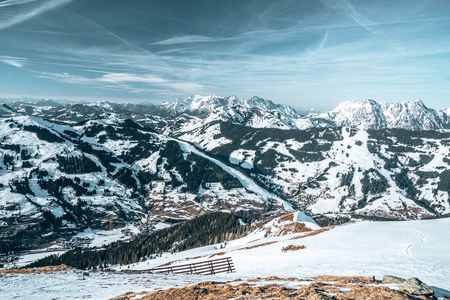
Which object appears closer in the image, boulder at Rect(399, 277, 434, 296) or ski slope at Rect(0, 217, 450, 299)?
boulder at Rect(399, 277, 434, 296)

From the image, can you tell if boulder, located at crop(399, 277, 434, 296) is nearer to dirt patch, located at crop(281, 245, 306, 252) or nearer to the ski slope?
the ski slope

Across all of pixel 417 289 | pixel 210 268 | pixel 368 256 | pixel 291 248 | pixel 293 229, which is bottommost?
pixel 293 229

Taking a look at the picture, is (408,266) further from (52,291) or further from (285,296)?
(52,291)

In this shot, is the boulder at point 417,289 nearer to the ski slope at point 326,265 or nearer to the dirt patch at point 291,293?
the dirt patch at point 291,293

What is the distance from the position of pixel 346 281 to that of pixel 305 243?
120 ft

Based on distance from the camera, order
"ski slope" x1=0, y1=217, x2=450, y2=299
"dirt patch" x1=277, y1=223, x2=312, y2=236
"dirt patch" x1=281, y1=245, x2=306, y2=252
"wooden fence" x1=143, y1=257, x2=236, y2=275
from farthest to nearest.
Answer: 1. "dirt patch" x1=277, y1=223, x2=312, y2=236
2. "dirt patch" x1=281, y1=245, x2=306, y2=252
3. "wooden fence" x1=143, y1=257, x2=236, y2=275
4. "ski slope" x1=0, y1=217, x2=450, y2=299

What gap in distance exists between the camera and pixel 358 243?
5459 cm

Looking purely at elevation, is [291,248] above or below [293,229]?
above

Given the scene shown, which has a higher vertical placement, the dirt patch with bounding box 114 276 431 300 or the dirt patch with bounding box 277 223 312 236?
the dirt patch with bounding box 114 276 431 300

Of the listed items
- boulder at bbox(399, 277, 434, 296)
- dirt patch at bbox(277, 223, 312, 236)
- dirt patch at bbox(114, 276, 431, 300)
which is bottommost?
dirt patch at bbox(277, 223, 312, 236)

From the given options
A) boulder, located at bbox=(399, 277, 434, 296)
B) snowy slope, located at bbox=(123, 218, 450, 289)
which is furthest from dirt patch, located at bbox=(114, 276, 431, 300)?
snowy slope, located at bbox=(123, 218, 450, 289)

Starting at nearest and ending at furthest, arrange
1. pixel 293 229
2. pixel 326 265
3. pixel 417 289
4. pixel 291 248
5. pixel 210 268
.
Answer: pixel 417 289, pixel 326 265, pixel 291 248, pixel 210 268, pixel 293 229

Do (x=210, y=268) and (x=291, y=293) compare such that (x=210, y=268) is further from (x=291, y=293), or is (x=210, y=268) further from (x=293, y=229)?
(x=293, y=229)

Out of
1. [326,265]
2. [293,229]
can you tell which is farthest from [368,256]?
[293,229]
